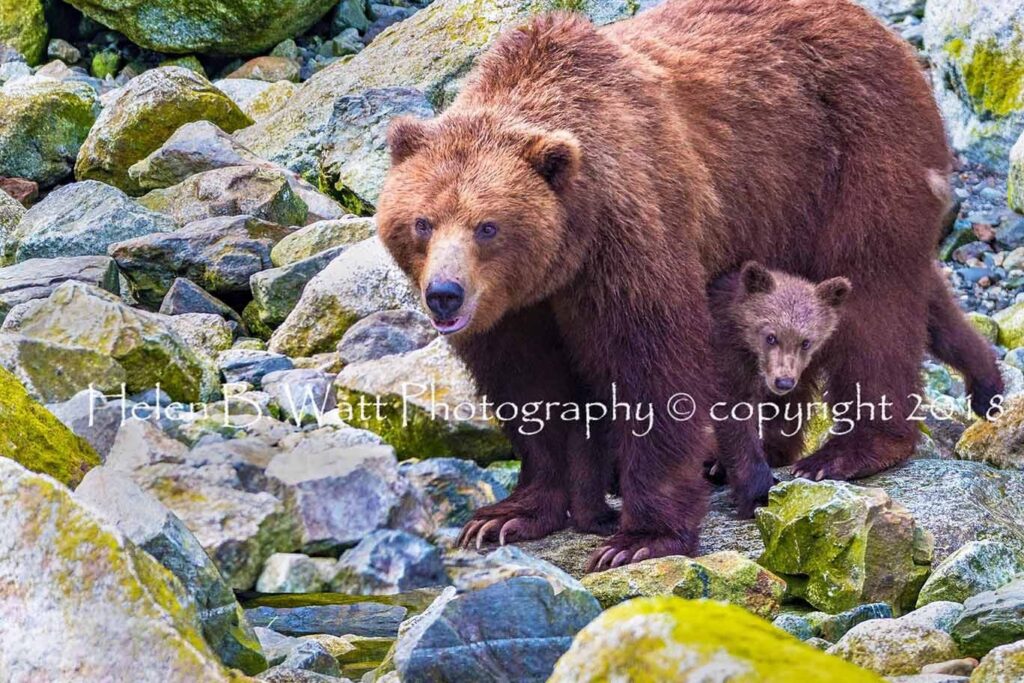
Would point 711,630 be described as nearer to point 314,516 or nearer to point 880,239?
point 314,516

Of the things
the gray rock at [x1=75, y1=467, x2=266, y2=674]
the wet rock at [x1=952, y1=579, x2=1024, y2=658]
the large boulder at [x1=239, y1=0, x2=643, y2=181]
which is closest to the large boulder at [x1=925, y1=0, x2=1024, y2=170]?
the large boulder at [x1=239, y1=0, x2=643, y2=181]

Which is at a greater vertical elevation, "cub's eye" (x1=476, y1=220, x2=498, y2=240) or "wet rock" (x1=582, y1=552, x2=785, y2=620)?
"cub's eye" (x1=476, y1=220, x2=498, y2=240)

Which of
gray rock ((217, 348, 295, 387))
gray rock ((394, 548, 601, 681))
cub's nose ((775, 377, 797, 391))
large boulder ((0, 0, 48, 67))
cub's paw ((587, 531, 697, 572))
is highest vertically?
cub's nose ((775, 377, 797, 391))

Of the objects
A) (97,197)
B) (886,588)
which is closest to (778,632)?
(886,588)

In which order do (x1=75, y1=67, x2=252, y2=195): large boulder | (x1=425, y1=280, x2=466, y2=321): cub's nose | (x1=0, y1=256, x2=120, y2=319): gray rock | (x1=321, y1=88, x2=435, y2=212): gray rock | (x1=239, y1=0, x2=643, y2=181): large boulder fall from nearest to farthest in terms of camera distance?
(x1=425, y1=280, x2=466, y2=321): cub's nose → (x1=0, y1=256, x2=120, y2=319): gray rock → (x1=321, y1=88, x2=435, y2=212): gray rock → (x1=239, y1=0, x2=643, y2=181): large boulder → (x1=75, y1=67, x2=252, y2=195): large boulder

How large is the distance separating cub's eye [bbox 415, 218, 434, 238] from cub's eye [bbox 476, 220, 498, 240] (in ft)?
0.54

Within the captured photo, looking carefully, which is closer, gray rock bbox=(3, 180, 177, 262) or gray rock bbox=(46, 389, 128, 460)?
gray rock bbox=(46, 389, 128, 460)

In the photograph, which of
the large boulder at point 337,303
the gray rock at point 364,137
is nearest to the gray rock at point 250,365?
the large boulder at point 337,303

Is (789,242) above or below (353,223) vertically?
above

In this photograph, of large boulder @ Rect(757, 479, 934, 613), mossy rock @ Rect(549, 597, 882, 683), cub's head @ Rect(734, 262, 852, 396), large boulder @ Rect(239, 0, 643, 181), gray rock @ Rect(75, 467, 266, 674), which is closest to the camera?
mossy rock @ Rect(549, 597, 882, 683)

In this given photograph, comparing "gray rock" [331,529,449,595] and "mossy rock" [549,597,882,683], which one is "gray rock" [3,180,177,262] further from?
"mossy rock" [549,597,882,683]

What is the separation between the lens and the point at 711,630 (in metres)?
2.81

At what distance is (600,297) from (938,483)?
185 centimetres

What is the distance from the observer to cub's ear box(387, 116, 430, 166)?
582cm
